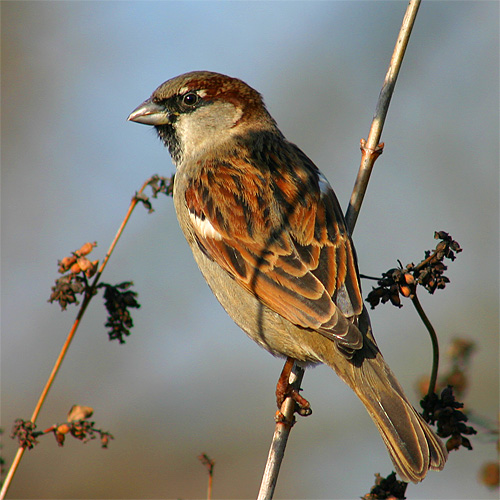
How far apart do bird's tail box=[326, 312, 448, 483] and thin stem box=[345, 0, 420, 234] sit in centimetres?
61

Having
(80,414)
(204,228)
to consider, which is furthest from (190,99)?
(80,414)

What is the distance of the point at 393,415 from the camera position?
9.31 ft

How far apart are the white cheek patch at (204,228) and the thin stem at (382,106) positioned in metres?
0.70

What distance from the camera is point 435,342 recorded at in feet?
8.75

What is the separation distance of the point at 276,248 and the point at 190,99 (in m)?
1.37

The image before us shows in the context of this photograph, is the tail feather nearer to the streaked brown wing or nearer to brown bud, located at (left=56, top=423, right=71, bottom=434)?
the streaked brown wing

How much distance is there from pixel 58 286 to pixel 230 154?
1.39 m

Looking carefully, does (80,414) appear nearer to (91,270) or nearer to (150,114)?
(91,270)

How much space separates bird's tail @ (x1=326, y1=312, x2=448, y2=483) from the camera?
2.74m

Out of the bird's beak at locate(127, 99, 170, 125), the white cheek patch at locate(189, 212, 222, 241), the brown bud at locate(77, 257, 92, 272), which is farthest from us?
the bird's beak at locate(127, 99, 170, 125)

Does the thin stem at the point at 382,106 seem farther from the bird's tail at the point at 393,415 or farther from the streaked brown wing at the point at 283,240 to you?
the bird's tail at the point at 393,415

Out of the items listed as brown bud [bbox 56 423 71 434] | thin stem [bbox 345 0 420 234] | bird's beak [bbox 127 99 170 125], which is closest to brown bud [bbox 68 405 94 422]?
brown bud [bbox 56 423 71 434]

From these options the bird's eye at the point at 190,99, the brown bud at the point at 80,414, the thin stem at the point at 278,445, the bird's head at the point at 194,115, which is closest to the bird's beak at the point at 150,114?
the bird's head at the point at 194,115

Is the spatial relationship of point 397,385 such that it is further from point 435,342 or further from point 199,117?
point 199,117
